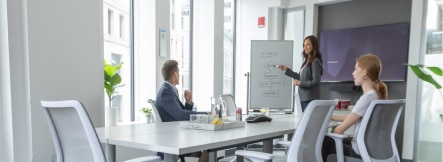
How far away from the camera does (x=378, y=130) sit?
77.5 inches

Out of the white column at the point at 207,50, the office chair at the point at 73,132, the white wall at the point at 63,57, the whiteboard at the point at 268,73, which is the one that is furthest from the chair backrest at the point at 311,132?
the whiteboard at the point at 268,73

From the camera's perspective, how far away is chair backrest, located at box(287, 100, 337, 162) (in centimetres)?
154

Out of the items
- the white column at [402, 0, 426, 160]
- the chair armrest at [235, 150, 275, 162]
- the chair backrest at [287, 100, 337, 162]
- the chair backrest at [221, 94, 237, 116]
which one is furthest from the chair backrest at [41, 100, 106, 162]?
the white column at [402, 0, 426, 160]

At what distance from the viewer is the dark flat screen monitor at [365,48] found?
4133 mm

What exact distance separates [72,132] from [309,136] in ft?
3.96

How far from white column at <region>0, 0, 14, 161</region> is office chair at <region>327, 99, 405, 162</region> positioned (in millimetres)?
2503

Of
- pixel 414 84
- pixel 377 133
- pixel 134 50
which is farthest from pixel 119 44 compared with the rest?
pixel 414 84

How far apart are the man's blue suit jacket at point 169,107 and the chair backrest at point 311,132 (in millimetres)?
1175

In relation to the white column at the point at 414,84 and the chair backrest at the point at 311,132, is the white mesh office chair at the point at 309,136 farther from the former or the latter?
the white column at the point at 414,84

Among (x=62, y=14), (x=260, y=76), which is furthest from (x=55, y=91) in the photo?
(x=260, y=76)

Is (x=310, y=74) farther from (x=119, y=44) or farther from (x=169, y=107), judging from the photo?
(x=119, y=44)

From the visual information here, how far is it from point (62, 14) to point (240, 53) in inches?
131

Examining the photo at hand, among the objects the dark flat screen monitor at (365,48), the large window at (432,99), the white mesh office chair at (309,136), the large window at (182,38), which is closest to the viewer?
the white mesh office chair at (309,136)

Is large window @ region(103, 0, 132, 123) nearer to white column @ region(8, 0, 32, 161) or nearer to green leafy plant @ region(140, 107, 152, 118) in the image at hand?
green leafy plant @ region(140, 107, 152, 118)
